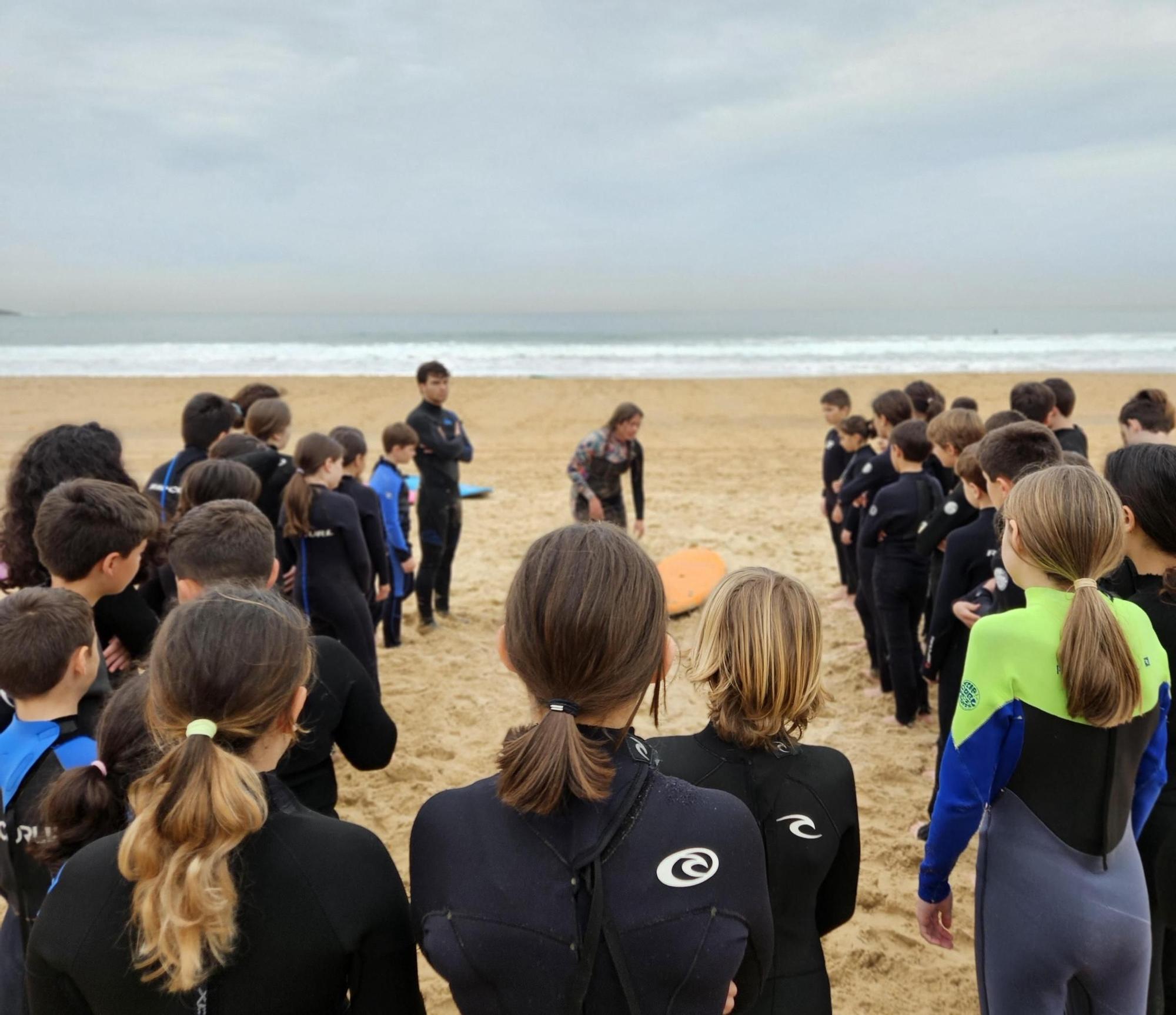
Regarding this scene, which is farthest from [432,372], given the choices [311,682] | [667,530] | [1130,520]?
[1130,520]

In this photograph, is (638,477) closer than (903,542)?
No

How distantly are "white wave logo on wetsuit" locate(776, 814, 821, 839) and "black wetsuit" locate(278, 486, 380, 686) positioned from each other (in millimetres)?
2963

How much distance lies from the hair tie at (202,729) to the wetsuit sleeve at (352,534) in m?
2.93

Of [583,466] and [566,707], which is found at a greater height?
[566,707]

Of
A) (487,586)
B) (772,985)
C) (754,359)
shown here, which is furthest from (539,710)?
(754,359)

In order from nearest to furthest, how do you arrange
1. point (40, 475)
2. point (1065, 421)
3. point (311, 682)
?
point (311, 682) → point (40, 475) → point (1065, 421)

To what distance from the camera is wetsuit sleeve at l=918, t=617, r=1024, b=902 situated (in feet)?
6.70

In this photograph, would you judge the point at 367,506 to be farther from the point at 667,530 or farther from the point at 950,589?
the point at 667,530

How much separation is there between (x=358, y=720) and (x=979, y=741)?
1.75 meters

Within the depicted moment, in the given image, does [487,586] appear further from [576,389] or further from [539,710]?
[576,389]

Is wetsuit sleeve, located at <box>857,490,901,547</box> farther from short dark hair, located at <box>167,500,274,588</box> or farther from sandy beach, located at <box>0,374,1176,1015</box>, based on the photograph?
short dark hair, located at <box>167,500,274,588</box>

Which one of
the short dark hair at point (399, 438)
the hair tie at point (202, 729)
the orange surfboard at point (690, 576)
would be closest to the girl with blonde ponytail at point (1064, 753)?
the hair tie at point (202, 729)

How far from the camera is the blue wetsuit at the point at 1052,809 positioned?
6.51 feet

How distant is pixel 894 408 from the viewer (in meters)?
5.61
